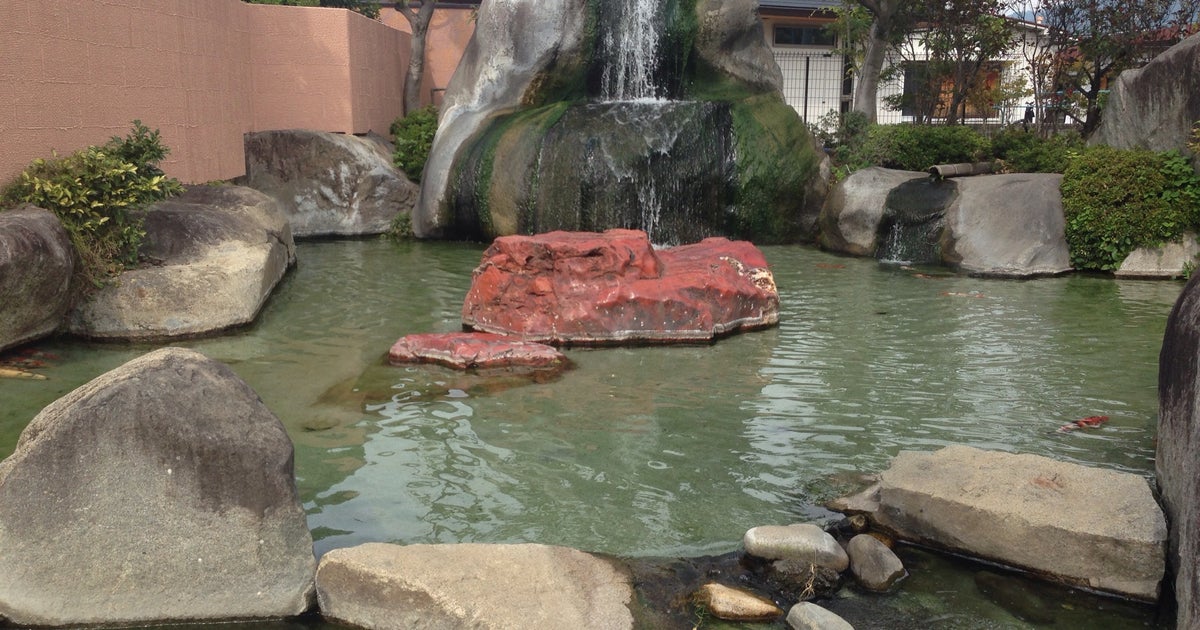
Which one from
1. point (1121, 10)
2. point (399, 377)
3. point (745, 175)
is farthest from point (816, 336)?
point (1121, 10)

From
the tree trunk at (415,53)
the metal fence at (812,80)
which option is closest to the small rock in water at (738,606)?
the tree trunk at (415,53)

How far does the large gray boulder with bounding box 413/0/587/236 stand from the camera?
15922 millimetres

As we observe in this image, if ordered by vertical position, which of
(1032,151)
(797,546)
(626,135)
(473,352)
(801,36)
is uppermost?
(801,36)

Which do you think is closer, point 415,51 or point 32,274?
point 32,274

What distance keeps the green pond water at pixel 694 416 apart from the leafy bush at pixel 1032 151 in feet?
14.4

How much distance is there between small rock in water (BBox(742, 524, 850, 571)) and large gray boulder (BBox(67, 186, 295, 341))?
6118 mm

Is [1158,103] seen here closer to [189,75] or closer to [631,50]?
[631,50]

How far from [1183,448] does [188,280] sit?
7928mm

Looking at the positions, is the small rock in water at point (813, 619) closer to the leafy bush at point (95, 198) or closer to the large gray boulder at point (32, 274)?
the large gray boulder at point (32, 274)

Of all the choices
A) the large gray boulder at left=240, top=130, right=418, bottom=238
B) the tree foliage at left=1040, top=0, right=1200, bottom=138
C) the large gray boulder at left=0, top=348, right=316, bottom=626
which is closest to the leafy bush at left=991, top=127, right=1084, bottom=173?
the tree foliage at left=1040, top=0, right=1200, bottom=138

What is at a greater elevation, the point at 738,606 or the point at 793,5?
the point at 793,5

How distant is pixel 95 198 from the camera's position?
9336 mm

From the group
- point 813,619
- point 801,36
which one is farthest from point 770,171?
point 801,36

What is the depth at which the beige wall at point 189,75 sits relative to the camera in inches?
383
